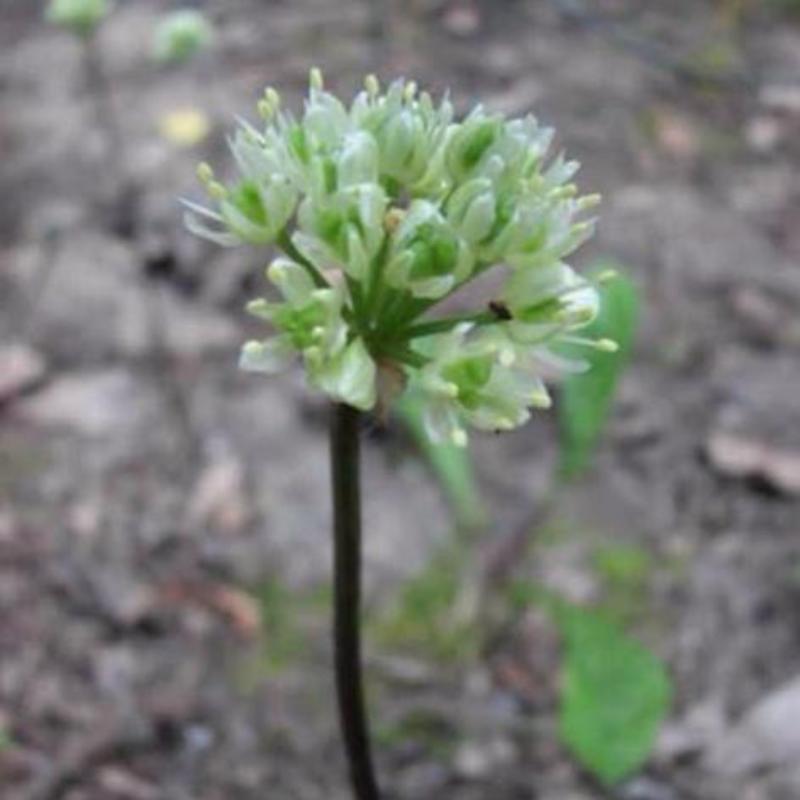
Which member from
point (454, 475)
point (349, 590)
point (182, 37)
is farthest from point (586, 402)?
point (349, 590)

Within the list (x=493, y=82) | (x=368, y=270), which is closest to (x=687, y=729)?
(x=368, y=270)

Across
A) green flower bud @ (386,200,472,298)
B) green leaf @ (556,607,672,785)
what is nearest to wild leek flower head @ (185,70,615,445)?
green flower bud @ (386,200,472,298)

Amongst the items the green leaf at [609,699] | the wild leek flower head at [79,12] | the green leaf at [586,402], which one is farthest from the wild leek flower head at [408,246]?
the wild leek flower head at [79,12]

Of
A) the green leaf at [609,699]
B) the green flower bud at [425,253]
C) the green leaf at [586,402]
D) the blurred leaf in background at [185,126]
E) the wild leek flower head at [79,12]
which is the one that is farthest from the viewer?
the blurred leaf in background at [185,126]

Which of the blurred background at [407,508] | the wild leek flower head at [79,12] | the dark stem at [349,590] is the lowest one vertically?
the dark stem at [349,590]

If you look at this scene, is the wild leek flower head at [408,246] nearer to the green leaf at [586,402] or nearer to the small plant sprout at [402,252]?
the small plant sprout at [402,252]

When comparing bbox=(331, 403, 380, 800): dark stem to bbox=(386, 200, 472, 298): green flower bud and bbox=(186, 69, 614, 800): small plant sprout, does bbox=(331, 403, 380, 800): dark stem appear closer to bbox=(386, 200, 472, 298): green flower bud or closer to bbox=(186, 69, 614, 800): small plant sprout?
bbox=(186, 69, 614, 800): small plant sprout
